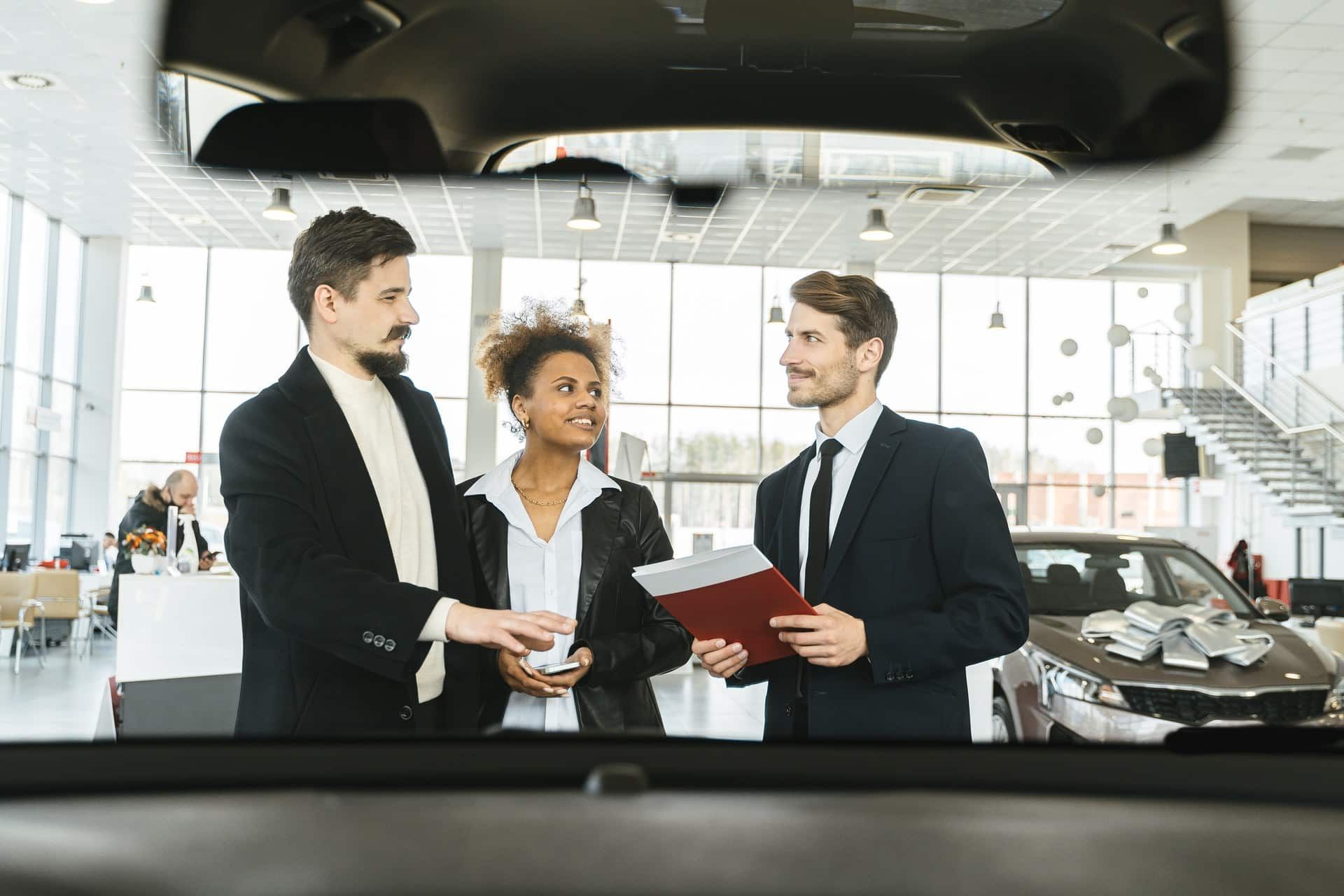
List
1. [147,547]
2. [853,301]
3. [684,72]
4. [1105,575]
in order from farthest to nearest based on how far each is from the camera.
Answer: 1. [1105,575]
2. [147,547]
3. [853,301]
4. [684,72]

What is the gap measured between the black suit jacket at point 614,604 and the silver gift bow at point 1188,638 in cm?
40

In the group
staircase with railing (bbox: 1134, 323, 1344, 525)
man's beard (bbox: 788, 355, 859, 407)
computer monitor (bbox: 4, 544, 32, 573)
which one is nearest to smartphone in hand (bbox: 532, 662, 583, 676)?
man's beard (bbox: 788, 355, 859, 407)

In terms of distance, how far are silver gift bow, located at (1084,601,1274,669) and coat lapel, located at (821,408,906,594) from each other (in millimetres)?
250

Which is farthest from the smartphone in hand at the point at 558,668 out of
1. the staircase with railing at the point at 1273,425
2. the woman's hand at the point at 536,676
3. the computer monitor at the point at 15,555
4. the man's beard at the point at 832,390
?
the staircase with railing at the point at 1273,425

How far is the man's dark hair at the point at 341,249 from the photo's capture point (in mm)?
683

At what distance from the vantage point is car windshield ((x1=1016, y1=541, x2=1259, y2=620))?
44.6 inches

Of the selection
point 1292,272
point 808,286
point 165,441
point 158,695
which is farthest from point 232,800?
point 1292,272

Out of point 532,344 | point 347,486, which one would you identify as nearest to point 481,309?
point 532,344

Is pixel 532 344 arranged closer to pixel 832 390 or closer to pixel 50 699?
pixel 832 390

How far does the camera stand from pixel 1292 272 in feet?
2.33

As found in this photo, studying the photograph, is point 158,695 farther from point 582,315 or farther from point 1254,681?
point 1254,681

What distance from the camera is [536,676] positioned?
907 millimetres

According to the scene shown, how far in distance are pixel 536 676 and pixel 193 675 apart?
0.94 ft

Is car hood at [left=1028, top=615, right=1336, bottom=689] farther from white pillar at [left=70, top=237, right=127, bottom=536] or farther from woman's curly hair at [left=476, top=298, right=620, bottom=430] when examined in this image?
white pillar at [left=70, top=237, right=127, bottom=536]
